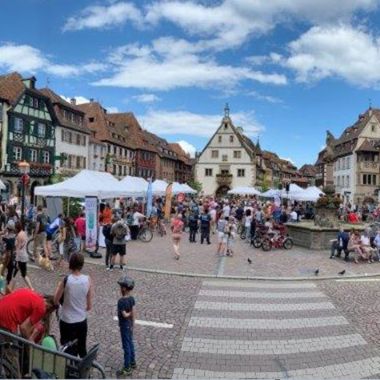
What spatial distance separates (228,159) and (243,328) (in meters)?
69.4

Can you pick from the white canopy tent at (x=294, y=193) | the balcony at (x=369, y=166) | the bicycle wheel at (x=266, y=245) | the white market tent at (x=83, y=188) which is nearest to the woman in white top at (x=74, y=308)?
the white market tent at (x=83, y=188)

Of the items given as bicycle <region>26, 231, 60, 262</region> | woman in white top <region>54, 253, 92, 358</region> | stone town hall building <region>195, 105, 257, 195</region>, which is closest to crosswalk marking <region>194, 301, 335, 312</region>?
woman in white top <region>54, 253, 92, 358</region>

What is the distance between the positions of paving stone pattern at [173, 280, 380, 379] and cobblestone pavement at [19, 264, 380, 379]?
0.05 ft

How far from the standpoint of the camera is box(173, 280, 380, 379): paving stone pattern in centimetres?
732

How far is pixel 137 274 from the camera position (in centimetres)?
1487

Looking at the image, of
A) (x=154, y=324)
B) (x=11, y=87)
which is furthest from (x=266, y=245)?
(x=11, y=87)

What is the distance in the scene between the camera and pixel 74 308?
6.58m

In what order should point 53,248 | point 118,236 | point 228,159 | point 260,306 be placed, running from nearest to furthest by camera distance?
point 260,306 → point 118,236 → point 53,248 → point 228,159

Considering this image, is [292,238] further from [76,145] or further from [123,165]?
A: [123,165]

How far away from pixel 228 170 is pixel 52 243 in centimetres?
6222

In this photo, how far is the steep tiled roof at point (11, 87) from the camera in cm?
4653

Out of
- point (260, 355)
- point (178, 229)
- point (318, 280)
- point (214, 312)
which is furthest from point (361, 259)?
point (260, 355)

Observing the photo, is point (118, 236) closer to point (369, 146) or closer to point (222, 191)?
point (369, 146)

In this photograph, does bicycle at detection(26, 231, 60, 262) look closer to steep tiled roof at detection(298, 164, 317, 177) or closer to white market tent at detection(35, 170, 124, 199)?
white market tent at detection(35, 170, 124, 199)
